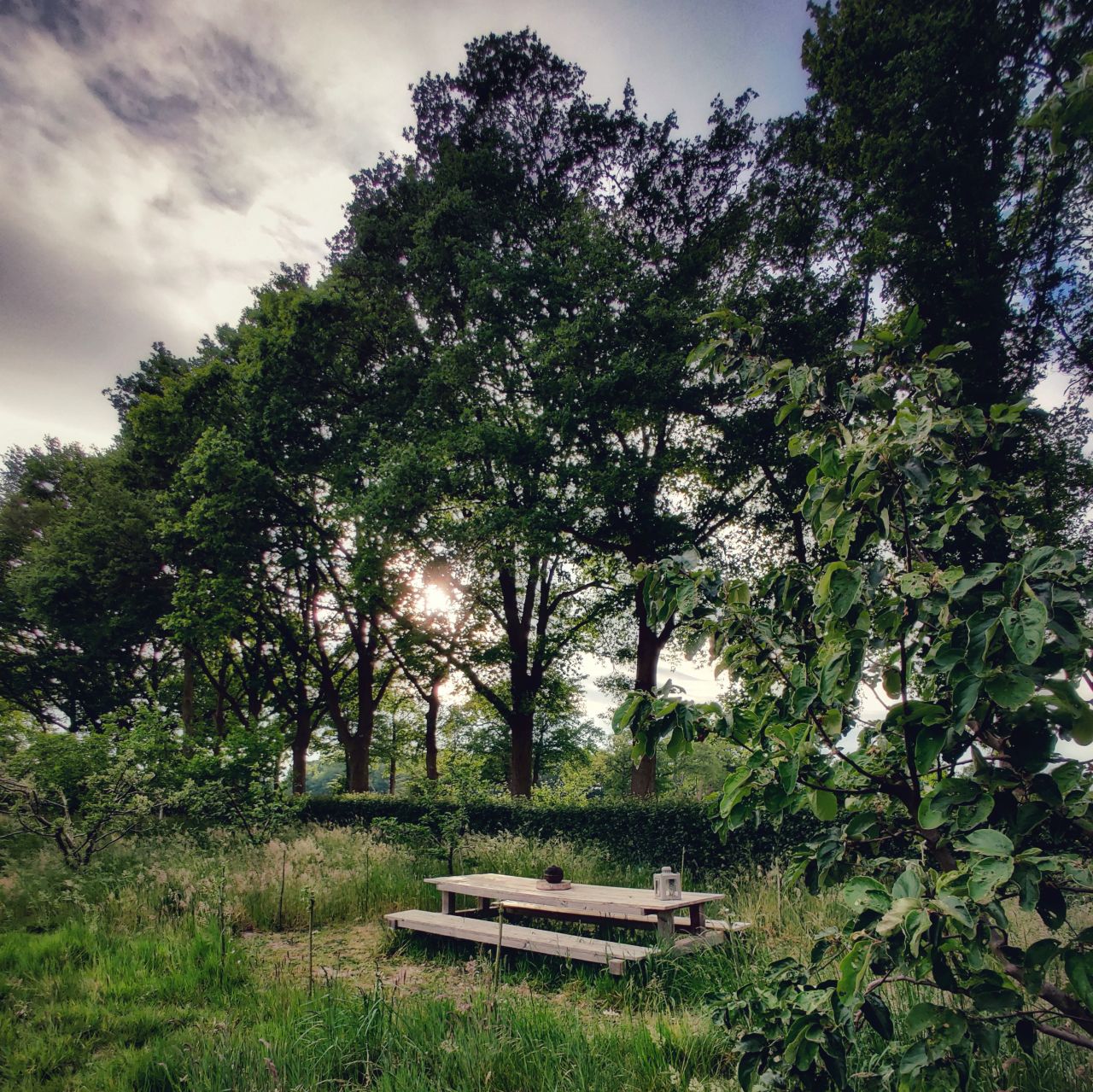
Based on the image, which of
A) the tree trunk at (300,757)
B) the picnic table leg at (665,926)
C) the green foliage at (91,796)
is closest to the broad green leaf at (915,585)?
the picnic table leg at (665,926)

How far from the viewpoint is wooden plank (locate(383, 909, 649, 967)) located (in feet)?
15.3

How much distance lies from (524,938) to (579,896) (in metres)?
0.60

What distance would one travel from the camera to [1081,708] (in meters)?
1.31

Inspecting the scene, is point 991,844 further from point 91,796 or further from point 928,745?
point 91,796

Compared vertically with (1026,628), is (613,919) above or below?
below

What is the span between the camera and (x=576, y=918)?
656cm

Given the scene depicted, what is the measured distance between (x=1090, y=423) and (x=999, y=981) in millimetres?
14602

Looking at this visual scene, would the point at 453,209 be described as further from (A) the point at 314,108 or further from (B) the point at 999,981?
(B) the point at 999,981

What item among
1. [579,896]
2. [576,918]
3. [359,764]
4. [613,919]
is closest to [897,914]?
[579,896]

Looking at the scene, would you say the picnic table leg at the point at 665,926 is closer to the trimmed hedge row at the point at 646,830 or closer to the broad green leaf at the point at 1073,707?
the trimmed hedge row at the point at 646,830

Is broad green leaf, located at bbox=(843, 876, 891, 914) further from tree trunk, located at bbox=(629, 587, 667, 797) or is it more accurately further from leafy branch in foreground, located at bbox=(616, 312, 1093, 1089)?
tree trunk, located at bbox=(629, 587, 667, 797)

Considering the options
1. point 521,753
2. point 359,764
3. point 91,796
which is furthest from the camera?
point 359,764

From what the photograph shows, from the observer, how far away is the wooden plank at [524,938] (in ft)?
15.3

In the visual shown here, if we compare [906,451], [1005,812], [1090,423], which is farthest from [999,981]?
[1090,423]
